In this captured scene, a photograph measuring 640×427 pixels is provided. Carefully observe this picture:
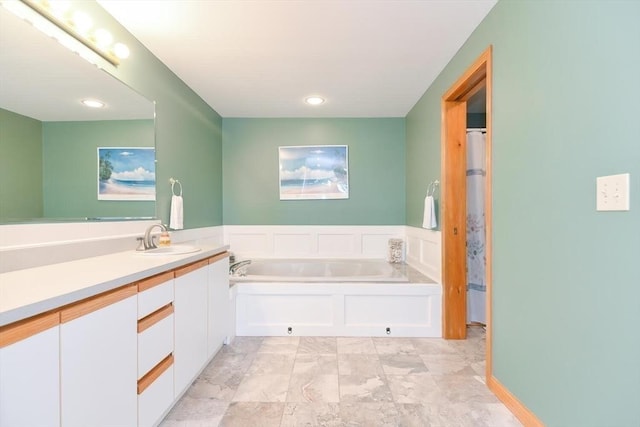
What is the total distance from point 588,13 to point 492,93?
67 cm

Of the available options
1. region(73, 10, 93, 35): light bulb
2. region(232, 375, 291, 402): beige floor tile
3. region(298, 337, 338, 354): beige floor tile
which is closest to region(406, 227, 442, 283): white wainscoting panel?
region(298, 337, 338, 354): beige floor tile

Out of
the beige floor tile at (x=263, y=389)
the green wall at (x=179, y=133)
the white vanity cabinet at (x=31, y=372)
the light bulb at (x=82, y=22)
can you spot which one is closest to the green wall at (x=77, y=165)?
the green wall at (x=179, y=133)

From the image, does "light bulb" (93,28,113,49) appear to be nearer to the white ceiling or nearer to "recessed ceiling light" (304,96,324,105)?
the white ceiling

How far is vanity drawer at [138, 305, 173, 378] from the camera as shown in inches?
51.4

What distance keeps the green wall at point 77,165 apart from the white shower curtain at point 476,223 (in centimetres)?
294

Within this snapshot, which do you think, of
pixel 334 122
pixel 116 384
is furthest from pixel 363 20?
pixel 116 384

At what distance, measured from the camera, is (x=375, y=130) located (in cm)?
376

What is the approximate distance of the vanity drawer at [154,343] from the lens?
4.28 ft

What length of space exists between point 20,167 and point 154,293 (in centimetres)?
80

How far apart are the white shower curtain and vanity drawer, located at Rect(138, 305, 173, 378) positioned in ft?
8.92

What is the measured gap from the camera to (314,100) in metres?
3.14

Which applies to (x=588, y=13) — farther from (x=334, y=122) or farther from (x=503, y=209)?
Answer: (x=334, y=122)

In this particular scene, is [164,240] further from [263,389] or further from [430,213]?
[430,213]

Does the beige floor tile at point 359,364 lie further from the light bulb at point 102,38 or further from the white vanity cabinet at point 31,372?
the light bulb at point 102,38
